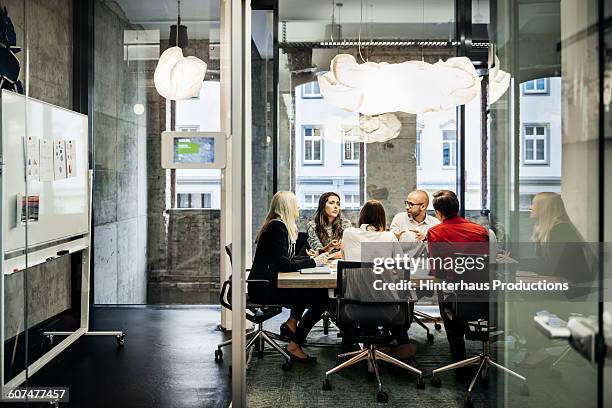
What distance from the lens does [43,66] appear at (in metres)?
2.73

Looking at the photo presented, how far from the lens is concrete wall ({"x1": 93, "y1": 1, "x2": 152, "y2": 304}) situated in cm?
311

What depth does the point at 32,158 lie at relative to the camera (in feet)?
8.85

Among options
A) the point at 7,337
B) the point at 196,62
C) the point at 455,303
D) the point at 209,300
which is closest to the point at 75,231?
the point at 7,337

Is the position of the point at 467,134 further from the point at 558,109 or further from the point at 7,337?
the point at 7,337

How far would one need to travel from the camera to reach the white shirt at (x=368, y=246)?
308 centimetres

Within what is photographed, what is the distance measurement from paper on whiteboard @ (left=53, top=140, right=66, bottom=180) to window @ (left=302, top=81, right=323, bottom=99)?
2.97 meters

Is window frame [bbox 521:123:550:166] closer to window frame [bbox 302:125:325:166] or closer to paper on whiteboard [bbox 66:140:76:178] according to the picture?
paper on whiteboard [bbox 66:140:76:178]

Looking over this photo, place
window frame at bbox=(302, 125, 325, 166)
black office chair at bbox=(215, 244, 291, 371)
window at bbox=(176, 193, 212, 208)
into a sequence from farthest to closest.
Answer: window frame at bbox=(302, 125, 325, 166) → black office chair at bbox=(215, 244, 291, 371) → window at bbox=(176, 193, 212, 208)

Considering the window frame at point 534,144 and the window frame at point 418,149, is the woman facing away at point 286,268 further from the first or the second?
the window frame at point 534,144

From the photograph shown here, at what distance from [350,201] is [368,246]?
5.35ft

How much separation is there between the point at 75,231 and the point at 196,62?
104 cm

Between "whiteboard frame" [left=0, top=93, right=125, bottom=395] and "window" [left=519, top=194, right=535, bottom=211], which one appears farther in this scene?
"whiteboard frame" [left=0, top=93, right=125, bottom=395]

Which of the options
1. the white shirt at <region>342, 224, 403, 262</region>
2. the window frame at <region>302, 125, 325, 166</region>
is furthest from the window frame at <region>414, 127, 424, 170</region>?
the white shirt at <region>342, 224, 403, 262</region>

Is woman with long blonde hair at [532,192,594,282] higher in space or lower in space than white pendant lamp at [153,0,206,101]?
lower
